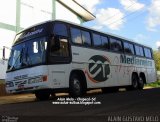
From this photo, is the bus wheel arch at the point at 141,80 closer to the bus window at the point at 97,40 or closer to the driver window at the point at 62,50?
the bus window at the point at 97,40

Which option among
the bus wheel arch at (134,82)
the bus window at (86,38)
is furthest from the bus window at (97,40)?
the bus wheel arch at (134,82)

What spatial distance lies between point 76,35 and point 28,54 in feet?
8.62

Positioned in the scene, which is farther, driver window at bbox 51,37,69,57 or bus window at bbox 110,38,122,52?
bus window at bbox 110,38,122,52

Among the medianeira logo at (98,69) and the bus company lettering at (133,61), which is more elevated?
the bus company lettering at (133,61)

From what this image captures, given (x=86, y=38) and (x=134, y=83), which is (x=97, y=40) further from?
(x=134, y=83)

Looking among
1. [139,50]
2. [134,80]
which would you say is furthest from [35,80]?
[139,50]

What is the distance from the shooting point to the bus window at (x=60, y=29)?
15.3 m

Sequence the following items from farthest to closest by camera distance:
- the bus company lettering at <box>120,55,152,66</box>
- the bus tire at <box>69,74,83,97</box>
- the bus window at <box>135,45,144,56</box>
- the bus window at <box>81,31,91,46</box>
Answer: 1. the bus window at <box>135,45,144,56</box>
2. the bus company lettering at <box>120,55,152,66</box>
3. the bus window at <box>81,31,91,46</box>
4. the bus tire at <box>69,74,83,97</box>

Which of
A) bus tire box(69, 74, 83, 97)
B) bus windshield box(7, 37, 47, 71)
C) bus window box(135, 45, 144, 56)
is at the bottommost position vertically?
bus tire box(69, 74, 83, 97)

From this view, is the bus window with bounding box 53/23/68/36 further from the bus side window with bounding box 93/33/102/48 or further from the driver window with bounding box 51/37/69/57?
the bus side window with bounding box 93/33/102/48

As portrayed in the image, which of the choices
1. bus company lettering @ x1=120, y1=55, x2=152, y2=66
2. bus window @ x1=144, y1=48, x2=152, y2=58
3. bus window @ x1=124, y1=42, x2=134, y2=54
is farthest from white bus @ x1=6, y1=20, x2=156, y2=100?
bus window @ x1=144, y1=48, x2=152, y2=58

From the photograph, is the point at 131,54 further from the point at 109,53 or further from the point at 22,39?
the point at 22,39

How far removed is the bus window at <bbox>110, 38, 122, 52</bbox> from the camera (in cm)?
2076

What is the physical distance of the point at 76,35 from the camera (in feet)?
55.1
